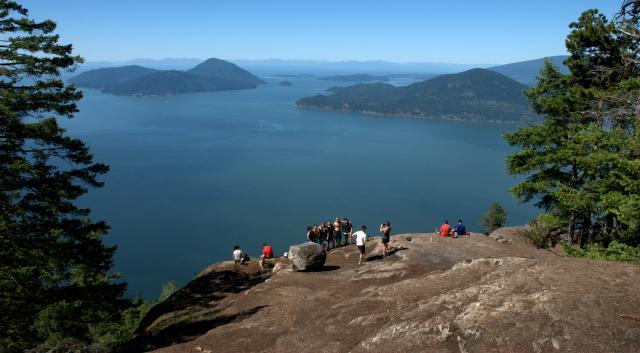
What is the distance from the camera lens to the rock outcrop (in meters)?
9.73

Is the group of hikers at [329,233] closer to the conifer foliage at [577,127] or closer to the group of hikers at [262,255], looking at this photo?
the group of hikers at [262,255]

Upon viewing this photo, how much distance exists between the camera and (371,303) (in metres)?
14.3

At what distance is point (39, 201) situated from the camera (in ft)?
50.8

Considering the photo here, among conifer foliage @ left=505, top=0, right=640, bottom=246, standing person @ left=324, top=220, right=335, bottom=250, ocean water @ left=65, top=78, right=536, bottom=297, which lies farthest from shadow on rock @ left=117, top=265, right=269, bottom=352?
ocean water @ left=65, top=78, right=536, bottom=297

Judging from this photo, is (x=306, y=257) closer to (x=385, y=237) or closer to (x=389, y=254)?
(x=385, y=237)

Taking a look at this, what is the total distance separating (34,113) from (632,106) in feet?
76.4

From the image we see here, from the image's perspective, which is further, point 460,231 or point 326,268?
point 460,231

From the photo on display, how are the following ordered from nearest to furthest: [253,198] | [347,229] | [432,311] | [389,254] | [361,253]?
[432,311], [361,253], [389,254], [347,229], [253,198]

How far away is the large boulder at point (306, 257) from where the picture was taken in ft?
72.3

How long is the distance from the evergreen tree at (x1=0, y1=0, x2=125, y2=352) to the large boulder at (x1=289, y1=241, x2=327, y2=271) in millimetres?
8715

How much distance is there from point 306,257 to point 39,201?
1222cm

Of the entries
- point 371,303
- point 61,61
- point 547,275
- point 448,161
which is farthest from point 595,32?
point 448,161

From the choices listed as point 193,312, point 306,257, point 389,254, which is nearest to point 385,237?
point 389,254

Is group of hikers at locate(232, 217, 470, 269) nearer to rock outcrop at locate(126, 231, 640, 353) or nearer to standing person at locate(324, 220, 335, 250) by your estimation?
standing person at locate(324, 220, 335, 250)
